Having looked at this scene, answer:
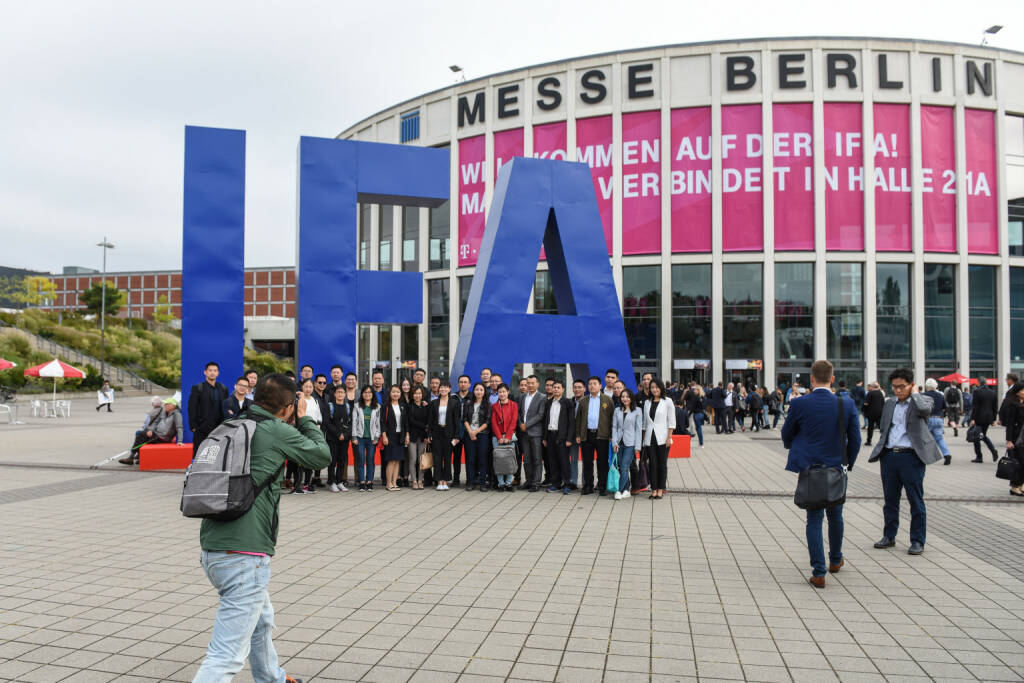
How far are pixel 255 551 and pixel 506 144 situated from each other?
117 feet

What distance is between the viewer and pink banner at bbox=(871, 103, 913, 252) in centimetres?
3309

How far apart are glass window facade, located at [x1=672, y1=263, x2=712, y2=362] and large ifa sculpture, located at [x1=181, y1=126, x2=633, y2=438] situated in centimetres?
2182

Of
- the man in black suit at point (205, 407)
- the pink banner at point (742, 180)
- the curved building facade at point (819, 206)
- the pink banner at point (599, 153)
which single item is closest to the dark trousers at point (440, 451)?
the man in black suit at point (205, 407)

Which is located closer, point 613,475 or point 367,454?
point 613,475

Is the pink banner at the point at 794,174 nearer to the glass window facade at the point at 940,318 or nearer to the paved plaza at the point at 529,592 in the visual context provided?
the glass window facade at the point at 940,318

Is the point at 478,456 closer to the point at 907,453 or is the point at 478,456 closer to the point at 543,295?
the point at 907,453

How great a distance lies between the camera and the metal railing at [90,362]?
47.0 metres

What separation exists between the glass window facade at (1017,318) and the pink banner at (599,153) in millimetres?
18988

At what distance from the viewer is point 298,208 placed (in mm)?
12820

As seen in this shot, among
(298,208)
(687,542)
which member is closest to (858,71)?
(298,208)

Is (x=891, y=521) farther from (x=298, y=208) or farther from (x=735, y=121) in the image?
(x=735, y=121)

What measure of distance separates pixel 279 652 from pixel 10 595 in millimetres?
2575

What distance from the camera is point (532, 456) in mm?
11047

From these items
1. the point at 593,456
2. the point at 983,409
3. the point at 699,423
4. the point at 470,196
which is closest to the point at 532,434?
the point at 593,456
